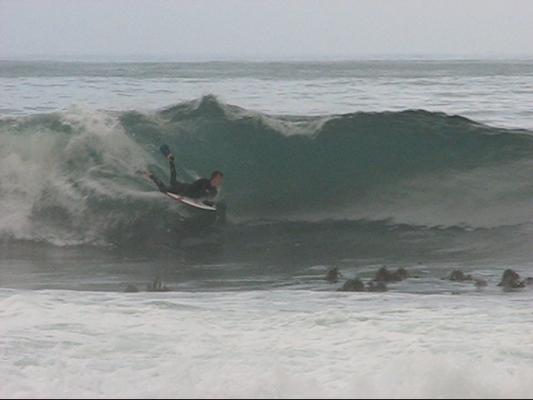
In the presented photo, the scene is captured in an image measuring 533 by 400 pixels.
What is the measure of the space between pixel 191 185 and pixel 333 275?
1170mm

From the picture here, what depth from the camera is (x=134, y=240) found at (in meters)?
6.04

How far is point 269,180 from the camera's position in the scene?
6.29 meters

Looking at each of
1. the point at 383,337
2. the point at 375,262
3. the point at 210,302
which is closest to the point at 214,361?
the point at 383,337

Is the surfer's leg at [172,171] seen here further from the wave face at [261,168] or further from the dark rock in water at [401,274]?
the dark rock in water at [401,274]

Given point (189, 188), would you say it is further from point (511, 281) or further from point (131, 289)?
point (511, 281)

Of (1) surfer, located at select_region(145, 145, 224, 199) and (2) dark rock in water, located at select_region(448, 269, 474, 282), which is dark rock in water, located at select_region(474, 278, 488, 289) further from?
(1) surfer, located at select_region(145, 145, 224, 199)

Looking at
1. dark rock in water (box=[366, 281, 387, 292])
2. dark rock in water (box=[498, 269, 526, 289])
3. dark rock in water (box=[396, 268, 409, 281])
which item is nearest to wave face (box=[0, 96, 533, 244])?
dark rock in water (box=[396, 268, 409, 281])

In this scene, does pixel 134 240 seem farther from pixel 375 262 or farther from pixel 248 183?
pixel 375 262

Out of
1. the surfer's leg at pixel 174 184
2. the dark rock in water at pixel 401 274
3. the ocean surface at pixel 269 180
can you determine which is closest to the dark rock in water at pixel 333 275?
the ocean surface at pixel 269 180

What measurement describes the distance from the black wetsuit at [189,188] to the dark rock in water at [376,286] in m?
1.35

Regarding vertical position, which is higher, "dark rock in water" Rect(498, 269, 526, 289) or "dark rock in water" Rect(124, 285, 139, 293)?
"dark rock in water" Rect(498, 269, 526, 289)

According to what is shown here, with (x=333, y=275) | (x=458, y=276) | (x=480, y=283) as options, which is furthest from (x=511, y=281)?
(x=333, y=275)

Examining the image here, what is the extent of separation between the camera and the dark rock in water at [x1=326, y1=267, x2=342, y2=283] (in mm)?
5488

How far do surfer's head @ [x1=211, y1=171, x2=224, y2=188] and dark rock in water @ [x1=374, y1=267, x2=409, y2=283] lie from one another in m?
1.29
